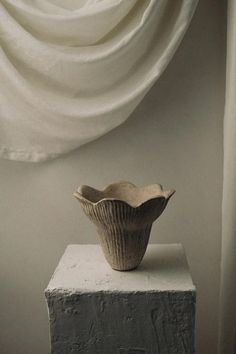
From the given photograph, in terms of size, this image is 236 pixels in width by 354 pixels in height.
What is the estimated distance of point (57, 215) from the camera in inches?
59.0

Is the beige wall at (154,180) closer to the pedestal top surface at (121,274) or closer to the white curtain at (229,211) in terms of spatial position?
the white curtain at (229,211)

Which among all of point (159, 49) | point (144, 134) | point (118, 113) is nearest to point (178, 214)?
point (144, 134)

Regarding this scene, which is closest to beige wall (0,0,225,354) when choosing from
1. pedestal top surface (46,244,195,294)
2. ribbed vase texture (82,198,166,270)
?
pedestal top surface (46,244,195,294)

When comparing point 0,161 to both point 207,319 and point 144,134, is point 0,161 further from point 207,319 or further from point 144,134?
point 207,319

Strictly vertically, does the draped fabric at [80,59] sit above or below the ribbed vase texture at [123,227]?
above

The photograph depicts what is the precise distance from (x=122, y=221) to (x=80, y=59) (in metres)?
0.48

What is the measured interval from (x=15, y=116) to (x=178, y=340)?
758 millimetres

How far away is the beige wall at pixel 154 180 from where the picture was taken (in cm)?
140

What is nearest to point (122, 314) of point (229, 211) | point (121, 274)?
point (121, 274)

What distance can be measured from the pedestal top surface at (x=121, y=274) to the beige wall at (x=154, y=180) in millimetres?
191

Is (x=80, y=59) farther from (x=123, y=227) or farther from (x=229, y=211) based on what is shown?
(x=229, y=211)

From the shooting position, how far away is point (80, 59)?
1285 millimetres

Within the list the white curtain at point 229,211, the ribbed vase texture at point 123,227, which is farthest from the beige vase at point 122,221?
the white curtain at point 229,211

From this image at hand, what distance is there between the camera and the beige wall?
1.40 metres
